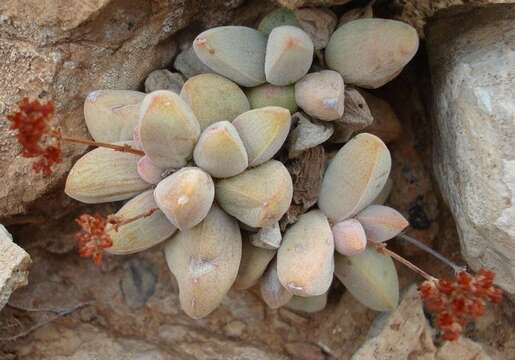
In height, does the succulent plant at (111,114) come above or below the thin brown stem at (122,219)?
above

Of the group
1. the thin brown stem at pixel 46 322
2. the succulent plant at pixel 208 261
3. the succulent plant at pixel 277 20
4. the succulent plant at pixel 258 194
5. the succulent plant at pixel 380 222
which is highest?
the succulent plant at pixel 277 20

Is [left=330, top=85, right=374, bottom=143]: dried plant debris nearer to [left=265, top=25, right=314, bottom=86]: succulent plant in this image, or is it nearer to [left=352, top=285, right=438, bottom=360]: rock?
[left=265, top=25, right=314, bottom=86]: succulent plant

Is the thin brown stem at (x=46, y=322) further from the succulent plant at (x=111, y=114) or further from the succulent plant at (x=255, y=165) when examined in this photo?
the succulent plant at (x=111, y=114)

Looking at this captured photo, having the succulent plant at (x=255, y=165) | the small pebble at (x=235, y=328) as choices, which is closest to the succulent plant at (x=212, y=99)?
the succulent plant at (x=255, y=165)

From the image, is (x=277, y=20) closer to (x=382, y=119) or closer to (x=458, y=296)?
(x=382, y=119)

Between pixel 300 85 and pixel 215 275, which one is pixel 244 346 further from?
pixel 300 85
